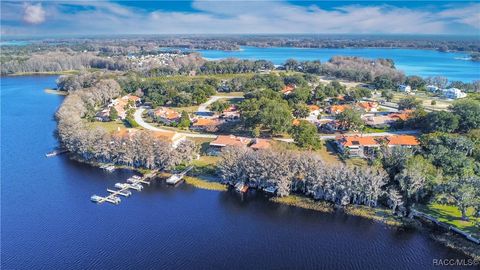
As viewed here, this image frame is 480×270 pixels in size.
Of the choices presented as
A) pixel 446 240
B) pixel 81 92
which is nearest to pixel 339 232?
pixel 446 240

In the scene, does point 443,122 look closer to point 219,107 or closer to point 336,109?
point 336,109

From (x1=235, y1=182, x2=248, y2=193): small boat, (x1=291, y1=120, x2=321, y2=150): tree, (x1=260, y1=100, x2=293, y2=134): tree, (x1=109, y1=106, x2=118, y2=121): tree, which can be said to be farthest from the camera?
(x1=109, y1=106, x2=118, y2=121): tree

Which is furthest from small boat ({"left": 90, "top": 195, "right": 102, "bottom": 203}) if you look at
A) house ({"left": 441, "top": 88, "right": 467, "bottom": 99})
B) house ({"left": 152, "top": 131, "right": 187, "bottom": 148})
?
house ({"left": 441, "top": 88, "right": 467, "bottom": 99})

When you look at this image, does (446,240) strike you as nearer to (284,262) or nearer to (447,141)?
(284,262)

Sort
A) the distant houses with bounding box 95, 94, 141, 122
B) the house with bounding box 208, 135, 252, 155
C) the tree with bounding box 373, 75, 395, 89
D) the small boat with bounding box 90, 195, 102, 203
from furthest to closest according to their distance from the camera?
the tree with bounding box 373, 75, 395, 89 < the distant houses with bounding box 95, 94, 141, 122 < the house with bounding box 208, 135, 252, 155 < the small boat with bounding box 90, 195, 102, 203

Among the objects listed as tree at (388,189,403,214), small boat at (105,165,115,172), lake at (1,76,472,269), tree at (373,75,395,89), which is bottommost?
lake at (1,76,472,269)

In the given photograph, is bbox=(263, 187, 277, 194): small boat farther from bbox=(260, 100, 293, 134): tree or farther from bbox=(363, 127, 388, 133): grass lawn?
bbox=(363, 127, 388, 133): grass lawn

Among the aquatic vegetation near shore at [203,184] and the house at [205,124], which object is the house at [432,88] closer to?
the house at [205,124]

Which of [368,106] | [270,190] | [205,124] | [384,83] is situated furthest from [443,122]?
[384,83]
